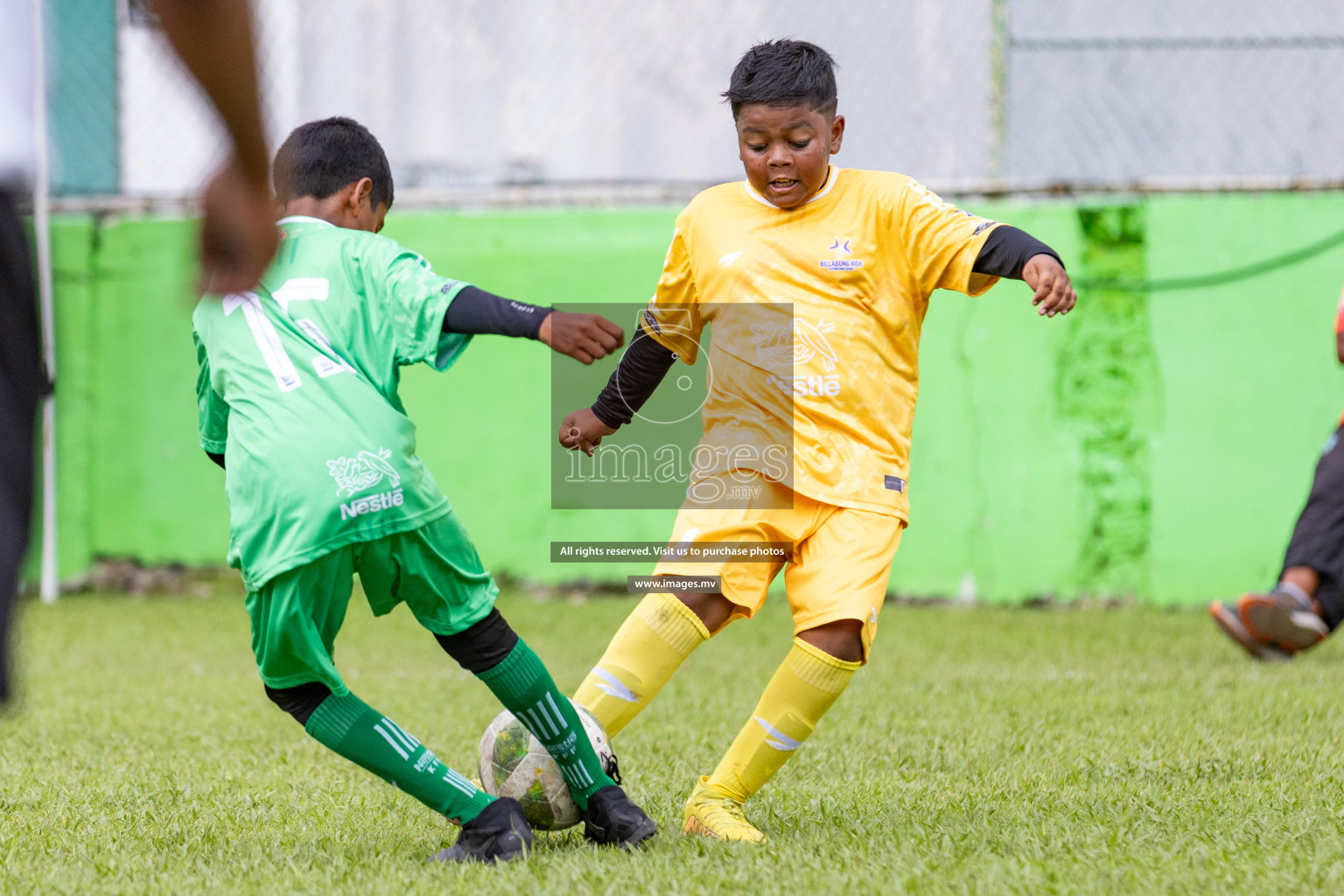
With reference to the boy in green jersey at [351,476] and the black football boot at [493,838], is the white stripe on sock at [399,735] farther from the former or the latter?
the black football boot at [493,838]

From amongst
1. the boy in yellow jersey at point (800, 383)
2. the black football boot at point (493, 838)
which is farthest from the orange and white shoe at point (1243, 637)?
the black football boot at point (493, 838)

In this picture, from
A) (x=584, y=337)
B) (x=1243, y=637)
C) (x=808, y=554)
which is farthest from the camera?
(x=1243, y=637)

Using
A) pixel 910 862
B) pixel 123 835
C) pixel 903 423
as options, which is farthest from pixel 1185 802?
pixel 123 835

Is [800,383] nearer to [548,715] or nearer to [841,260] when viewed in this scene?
[841,260]

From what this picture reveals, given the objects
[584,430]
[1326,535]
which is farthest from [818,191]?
[1326,535]

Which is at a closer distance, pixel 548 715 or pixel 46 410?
pixel 548 715

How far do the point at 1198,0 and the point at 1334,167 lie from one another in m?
1.20

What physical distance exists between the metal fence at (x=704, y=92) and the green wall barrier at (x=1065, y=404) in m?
0.29

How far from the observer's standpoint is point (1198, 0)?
25.1 feet

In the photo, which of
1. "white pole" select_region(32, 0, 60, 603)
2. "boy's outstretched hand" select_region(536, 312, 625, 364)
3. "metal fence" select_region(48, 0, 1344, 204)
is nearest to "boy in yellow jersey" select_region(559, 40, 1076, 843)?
"boy's outstretched hand" select_region(536, 312, 625, 364)

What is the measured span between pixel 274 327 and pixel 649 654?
1172 mm

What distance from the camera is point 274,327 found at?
2756mm

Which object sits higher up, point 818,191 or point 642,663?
point 818,191

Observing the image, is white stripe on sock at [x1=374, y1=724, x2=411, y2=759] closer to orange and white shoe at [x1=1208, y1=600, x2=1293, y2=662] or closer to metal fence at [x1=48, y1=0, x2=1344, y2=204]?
orange and white shoe at [x1=1208, y1=600, x2=1293, y2=662]
